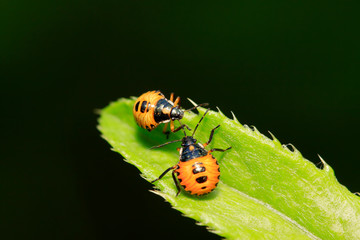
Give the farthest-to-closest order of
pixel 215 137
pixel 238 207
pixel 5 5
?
1. pixel 5 5
2. pixel 215 137
3. pixel 238 207

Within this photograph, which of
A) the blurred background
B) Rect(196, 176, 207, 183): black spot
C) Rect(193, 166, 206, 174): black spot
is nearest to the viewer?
Rect(196, 176, 207, 183): black spot

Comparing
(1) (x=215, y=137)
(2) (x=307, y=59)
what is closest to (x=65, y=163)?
(1) (x=215, y=137)

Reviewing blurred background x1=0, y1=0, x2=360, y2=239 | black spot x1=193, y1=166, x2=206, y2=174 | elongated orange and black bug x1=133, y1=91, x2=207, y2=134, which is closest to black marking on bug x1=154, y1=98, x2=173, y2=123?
elongated orange and black bug x1=133, y1=91, x2=207, y2=134

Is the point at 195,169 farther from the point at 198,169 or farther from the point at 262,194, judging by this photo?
the point at 262,194

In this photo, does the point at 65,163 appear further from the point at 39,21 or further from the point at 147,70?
the point at 39,21

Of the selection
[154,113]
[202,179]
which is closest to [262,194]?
[202,179]

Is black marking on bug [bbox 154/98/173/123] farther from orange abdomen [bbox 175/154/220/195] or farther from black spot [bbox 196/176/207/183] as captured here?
black spot [bbox 196/176/207/183]

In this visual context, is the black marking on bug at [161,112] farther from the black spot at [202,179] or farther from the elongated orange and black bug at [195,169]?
the black spot at [202,179]
